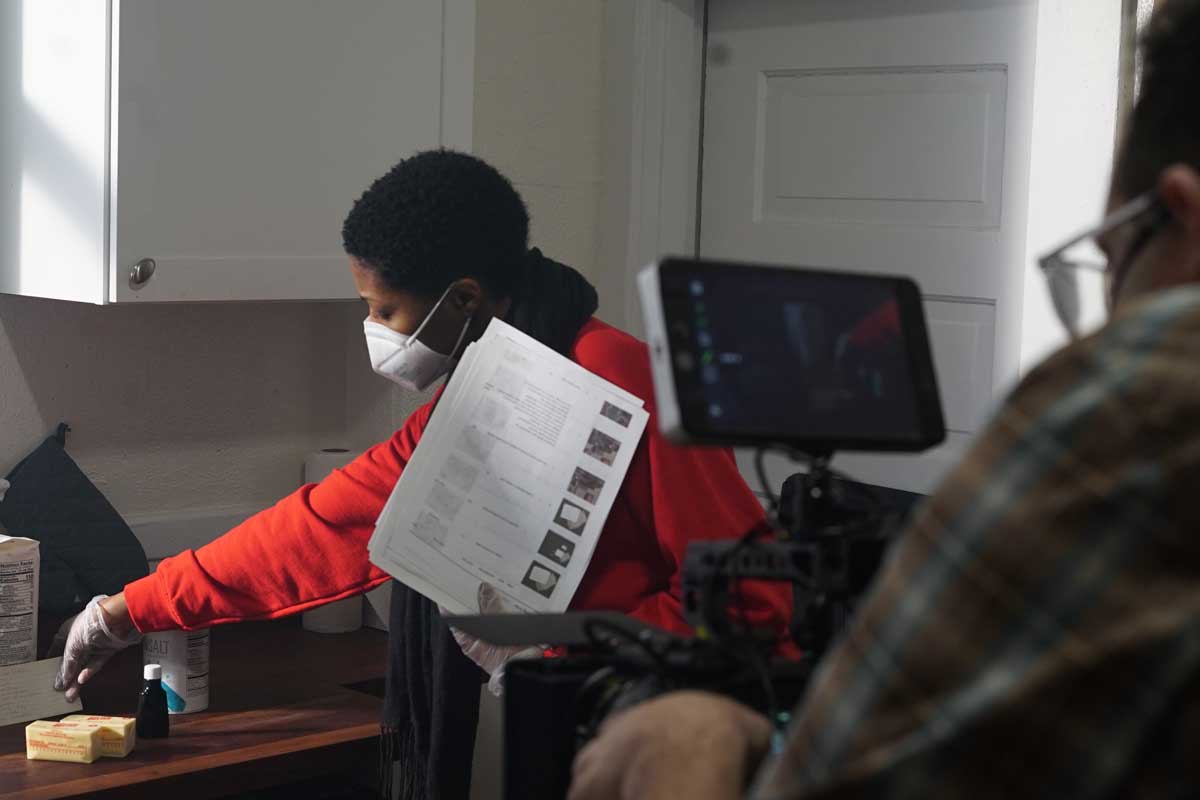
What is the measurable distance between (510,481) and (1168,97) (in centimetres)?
118

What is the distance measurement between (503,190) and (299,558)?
537 millimetres

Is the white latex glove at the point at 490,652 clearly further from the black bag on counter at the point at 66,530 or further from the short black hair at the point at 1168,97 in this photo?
the short black hair at the point at 1168,97

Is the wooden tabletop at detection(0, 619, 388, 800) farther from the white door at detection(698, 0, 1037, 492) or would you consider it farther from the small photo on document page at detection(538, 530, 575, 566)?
the white door at detection(698, 0, 1037, 492)

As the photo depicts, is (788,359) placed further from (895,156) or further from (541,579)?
(895,156)

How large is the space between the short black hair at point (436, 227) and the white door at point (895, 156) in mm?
851

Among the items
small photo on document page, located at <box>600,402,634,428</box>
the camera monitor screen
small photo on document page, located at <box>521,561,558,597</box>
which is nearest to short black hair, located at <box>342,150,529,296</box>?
small photo on document page, located at <box>600,402,634,428</box>

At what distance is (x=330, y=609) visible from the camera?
229cm

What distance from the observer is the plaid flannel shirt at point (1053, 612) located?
438 millimetres

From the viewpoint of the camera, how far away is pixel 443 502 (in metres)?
1.66

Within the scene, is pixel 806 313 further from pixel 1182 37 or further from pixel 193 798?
pixel 193 798

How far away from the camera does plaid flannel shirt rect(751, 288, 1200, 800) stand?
44cm

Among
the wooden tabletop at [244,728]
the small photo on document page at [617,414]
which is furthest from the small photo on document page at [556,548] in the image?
the wooden tabletop at [244,728]

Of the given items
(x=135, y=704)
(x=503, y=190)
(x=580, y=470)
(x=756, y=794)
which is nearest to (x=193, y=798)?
(x=135, y=704)

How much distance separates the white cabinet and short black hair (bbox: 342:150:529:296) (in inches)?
10.7
